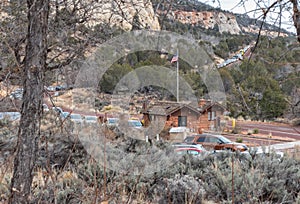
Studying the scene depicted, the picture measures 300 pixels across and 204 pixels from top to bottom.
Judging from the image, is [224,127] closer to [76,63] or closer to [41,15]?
[76,63]

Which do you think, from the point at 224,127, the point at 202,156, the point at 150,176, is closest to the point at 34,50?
the point at 150,176

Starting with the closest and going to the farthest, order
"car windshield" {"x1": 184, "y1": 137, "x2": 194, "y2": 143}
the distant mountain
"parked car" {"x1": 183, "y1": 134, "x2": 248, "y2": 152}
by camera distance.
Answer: the distant mountain → "parked car" {"x1": 183, "y1": 134, "x2": 248, "y2": 152} → "car windshield" {"x1": 184, "y1": 137, "x2": 194, "y2": 143}

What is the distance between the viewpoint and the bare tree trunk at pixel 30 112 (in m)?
1.90

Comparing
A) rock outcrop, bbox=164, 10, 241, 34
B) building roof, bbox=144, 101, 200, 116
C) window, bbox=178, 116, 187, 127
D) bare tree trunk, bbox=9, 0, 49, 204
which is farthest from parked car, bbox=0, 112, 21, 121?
window, bbox=178, 116, 187, 127

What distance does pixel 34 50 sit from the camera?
6.33 ft

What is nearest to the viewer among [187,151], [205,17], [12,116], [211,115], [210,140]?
[205,17]

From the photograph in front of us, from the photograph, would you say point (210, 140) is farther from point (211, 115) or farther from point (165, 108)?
point (211, 115)

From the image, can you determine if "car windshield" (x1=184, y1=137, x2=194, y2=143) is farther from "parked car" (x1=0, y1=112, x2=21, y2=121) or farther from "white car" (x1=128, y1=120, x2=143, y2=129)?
"parked car" (x1=0, y1=112, x2=21, y2=121)

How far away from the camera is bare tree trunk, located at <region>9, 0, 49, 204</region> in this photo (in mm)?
1896

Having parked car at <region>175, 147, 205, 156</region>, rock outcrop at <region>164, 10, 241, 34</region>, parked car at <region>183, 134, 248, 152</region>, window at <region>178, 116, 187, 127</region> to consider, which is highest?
rock outcrop at <region>164, 10, 241, 34</region>

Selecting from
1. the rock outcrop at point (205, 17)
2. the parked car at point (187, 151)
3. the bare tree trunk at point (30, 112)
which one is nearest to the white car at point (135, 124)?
the parked car at point (187, 151)

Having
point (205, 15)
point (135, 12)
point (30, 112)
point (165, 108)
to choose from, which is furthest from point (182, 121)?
point (30, 112)

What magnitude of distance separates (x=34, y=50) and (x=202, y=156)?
4.49 metres

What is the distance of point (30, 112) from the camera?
190 cm
